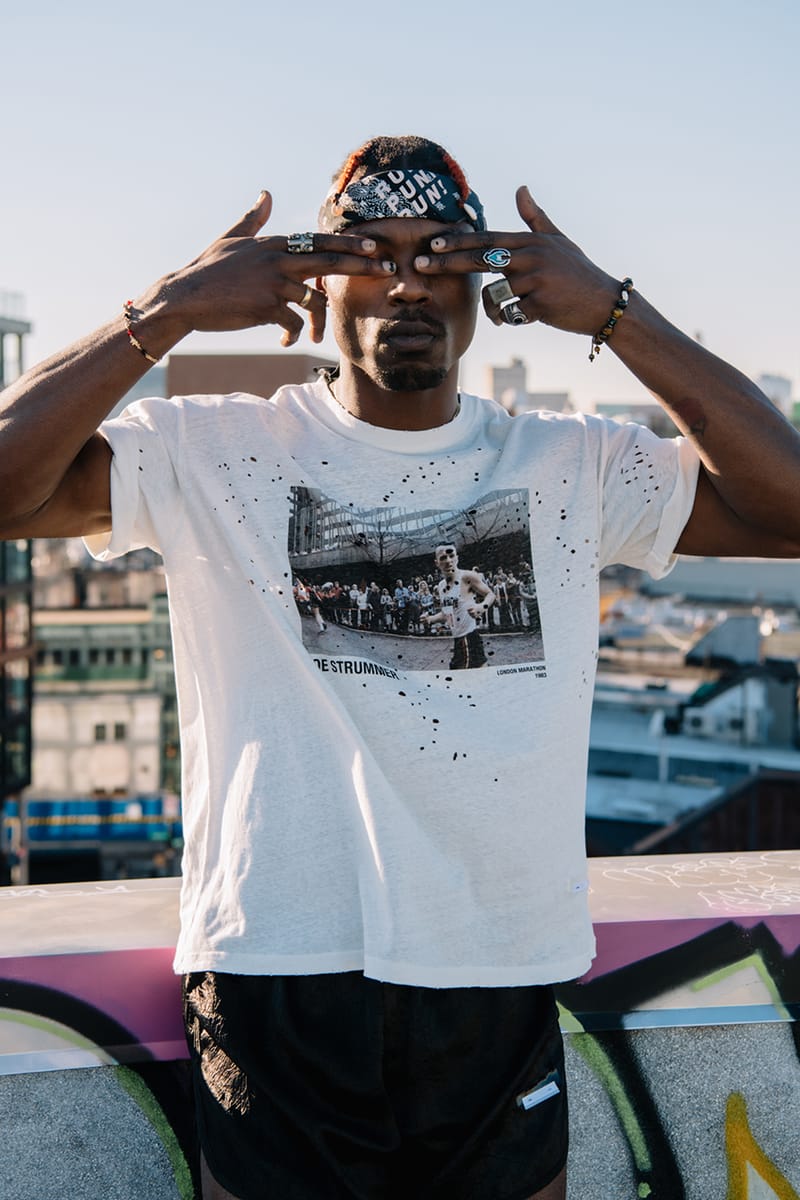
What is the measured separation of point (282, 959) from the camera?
7.08ft

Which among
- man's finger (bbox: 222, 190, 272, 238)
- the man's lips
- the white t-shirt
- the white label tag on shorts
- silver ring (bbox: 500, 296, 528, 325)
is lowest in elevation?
the white label tag on shorts

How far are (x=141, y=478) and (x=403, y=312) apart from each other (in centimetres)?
58

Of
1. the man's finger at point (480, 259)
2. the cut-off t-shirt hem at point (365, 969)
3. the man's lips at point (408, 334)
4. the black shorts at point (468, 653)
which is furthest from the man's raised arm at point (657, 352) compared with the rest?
the cut-off t-shirt hem at point (365, 969)

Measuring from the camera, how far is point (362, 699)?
2.21 metres

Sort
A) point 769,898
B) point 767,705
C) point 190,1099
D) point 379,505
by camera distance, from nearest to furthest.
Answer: point 379,505
point 190,1099
point 769,898
point 767,705

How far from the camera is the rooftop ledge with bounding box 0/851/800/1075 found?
245 cm

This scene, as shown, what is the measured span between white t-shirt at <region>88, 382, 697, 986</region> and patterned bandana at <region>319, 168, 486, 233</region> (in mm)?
366

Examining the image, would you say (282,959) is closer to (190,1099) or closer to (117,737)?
(190,1099)

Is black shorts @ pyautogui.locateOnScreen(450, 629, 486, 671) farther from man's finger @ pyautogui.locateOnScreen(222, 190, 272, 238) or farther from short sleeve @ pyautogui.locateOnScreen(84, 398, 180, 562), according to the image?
man's finger @ pyautogui.locateOnScreen(222, 190, 272, 238)

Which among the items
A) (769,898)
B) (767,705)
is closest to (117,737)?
(767,705)

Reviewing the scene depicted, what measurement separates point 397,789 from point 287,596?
396 millimetres

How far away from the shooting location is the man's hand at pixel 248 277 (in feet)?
7.38

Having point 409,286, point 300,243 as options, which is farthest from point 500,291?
point 300,243

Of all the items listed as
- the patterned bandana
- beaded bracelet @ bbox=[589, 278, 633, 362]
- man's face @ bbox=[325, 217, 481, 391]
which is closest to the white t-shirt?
man's face @ bbox=[325, 217, 481, 391]
